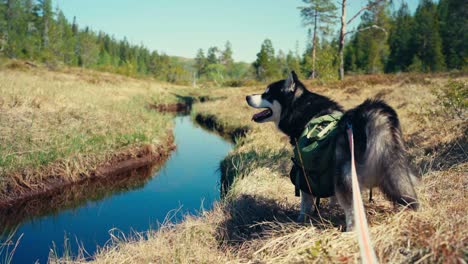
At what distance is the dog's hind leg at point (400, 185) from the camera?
272 centimetres

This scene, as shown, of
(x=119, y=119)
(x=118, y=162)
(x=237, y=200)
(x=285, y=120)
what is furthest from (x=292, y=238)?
(x=119, y=119)

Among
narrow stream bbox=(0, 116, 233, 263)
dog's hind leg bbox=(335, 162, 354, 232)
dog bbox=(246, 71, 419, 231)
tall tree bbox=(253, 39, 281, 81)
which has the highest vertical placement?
tall tree bbox=(253, 39, 281, 81)

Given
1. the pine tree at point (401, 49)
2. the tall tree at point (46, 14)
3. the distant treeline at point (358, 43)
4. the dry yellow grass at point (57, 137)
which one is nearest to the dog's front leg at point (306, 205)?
the dry yellow grass at point (57, 137)

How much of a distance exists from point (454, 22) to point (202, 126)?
40902 millimetres

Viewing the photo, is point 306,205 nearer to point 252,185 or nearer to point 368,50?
point 252,185

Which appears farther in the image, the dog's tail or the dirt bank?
the dirt bank

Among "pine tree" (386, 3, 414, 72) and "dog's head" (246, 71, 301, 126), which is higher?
"pine tree" (386, 3, 414, 72)

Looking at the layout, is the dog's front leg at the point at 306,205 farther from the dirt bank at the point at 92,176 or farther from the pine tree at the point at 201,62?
the pine tree at the point at 201,62

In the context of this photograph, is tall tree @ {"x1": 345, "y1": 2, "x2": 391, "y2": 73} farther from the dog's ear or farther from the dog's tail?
the dog's tail

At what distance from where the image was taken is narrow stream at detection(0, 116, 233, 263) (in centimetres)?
558

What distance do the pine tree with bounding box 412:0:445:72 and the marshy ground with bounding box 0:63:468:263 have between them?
3900cm

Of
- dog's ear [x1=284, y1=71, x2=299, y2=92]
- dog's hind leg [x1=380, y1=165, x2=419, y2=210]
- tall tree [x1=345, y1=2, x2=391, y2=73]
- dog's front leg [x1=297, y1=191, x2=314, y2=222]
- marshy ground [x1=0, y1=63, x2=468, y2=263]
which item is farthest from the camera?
tall tree [x1=345, y1=2, x2=391, y2=73]

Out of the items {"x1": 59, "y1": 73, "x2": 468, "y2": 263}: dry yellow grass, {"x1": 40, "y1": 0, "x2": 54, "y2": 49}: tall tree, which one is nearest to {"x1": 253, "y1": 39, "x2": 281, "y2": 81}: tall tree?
{"x1": 40, "y1": 0, "x2": 54, "y2": 49}: tall tree

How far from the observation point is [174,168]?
1050 cm
